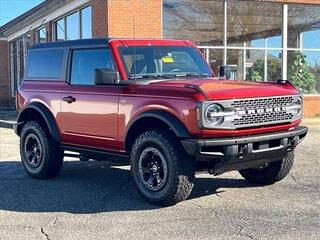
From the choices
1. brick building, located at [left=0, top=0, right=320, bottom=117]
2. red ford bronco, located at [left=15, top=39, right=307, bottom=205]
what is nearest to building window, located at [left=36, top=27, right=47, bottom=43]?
brick building, located at [left=0, top=0, right=320, bottom=117]

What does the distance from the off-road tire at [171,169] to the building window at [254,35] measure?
9.72 m

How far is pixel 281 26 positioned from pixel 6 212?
42.5ft

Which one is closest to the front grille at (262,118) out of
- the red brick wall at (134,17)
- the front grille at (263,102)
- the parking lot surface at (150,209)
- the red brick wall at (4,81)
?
the front grille at (263,102)

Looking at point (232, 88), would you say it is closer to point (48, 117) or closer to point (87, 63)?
point (87, 63)

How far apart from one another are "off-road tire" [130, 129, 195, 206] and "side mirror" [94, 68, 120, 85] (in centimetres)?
78

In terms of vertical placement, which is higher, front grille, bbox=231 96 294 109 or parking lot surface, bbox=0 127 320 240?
front grille, bbox=231 96 294 109

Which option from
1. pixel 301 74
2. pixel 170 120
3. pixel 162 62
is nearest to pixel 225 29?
pixel 301 74

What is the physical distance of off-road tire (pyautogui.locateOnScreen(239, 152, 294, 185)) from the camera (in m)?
7.07

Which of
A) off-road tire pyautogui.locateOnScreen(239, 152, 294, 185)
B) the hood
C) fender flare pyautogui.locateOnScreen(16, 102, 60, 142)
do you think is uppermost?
the hood

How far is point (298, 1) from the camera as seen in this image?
56.8 feet

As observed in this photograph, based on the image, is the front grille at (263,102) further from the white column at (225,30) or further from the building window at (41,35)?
the building window at (41,35)

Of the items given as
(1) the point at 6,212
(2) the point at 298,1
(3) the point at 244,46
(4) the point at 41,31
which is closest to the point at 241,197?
(1) the point at 6,212

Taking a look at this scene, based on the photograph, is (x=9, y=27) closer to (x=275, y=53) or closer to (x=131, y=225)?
(x=275, y=53)

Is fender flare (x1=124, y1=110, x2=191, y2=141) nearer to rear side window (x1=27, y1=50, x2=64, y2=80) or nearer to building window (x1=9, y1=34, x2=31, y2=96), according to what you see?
rear side window (x1=27, y1=50, x2=64, y2=80)
